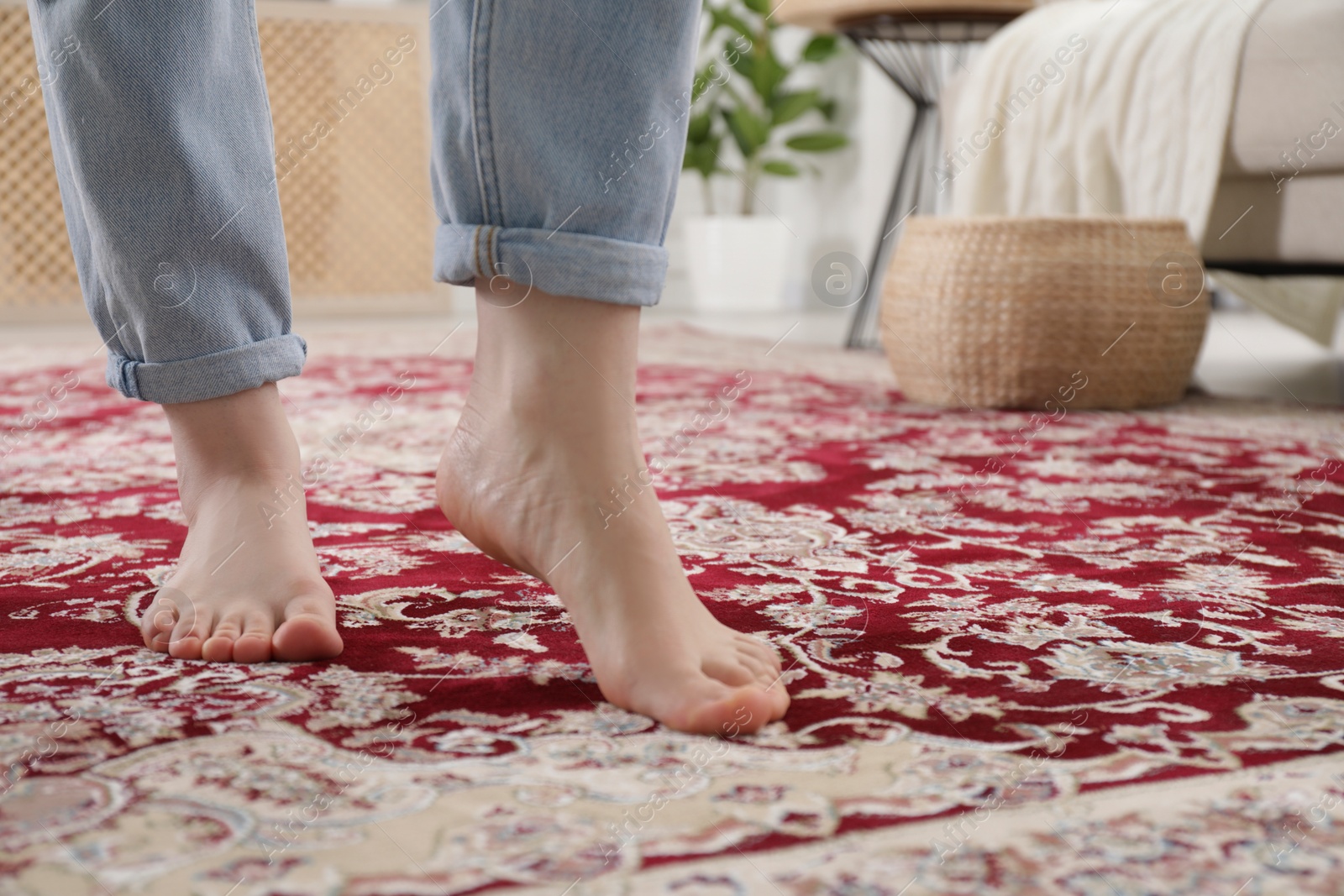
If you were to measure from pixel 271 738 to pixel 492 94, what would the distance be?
11.7 inches

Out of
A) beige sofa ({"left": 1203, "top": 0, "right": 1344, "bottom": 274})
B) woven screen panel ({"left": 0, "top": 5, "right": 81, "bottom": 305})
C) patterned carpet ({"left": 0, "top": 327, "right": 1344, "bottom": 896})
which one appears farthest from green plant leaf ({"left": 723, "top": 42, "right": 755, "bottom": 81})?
patterned carpet ({"left": 0, "top": 327, "right": 1344, "bottom": 896})

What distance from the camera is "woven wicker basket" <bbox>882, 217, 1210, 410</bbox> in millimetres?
1596

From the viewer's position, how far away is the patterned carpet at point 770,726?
0.41m

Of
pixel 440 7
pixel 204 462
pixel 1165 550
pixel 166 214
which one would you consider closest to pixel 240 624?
pixel 204 462

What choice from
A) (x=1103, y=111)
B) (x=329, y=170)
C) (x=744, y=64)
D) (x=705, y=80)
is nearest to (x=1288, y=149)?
(x=1103, y=111)

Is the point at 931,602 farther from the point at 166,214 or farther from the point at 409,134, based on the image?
the point at 409,134

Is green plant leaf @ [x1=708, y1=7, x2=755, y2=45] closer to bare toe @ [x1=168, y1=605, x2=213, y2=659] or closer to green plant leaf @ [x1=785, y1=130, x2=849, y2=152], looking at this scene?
green plant leaf @ [x1=785, y1=130, x2=849, y2=152]

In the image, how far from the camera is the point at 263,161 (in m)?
0.70

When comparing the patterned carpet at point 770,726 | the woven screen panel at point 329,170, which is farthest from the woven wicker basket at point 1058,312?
the woven screen panel at point 329,170

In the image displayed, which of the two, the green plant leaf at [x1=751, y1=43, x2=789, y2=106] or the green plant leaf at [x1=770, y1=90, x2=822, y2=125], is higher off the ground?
the green plant leaf at [x1=751, y1=43, x2=789, y2=106]

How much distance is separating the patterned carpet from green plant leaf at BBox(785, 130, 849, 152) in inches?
115

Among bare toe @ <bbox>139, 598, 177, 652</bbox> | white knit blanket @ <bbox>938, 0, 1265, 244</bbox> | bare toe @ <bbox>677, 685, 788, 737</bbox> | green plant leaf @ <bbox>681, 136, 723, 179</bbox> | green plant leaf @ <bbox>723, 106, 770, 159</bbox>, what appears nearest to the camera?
bare toe @ <bbox>677, 685, 788, 737</bbox>

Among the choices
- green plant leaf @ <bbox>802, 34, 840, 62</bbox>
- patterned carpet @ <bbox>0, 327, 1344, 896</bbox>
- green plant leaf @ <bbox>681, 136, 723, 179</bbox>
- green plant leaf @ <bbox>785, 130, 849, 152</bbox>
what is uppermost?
green plant leaf @ <bbox>802, 34, 840, 62</bbox>

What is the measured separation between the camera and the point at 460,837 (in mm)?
427
